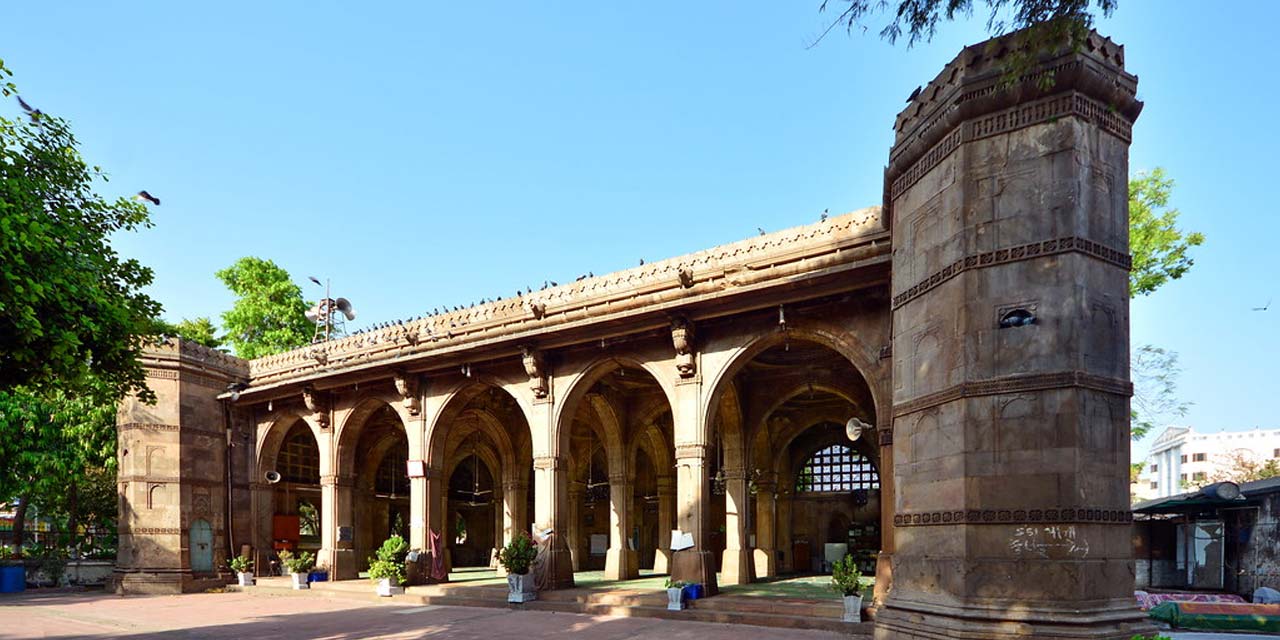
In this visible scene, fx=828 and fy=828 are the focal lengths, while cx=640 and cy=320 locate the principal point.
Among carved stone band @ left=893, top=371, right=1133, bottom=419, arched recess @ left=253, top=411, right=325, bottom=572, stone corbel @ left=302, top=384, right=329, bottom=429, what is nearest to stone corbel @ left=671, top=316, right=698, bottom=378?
carved stone band @ left=893, top=371, right=1133, bottom=419

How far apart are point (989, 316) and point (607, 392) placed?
1397 centimetres

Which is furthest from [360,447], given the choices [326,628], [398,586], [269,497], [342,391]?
[326,628]

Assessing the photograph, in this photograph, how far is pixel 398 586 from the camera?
2034cm

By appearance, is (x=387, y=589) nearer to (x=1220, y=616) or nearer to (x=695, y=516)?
(x=695, y=516)

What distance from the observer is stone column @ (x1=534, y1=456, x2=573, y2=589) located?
1900cm

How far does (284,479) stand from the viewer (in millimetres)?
27156

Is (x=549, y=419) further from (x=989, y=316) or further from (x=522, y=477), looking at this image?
(x=989, y=316)

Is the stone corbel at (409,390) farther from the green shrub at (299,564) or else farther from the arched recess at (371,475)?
the green shrub at (299,564)

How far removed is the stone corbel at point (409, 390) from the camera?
21.5 meters

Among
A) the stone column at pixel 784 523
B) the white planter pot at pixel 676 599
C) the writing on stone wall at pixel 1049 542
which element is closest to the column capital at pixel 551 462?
the white planter pot at pixel 676 599

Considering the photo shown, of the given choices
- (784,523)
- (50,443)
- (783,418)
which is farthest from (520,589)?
(50,443)

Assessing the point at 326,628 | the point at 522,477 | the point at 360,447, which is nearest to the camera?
the point at 326,628

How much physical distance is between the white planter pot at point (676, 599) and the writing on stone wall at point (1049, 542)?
7811mm

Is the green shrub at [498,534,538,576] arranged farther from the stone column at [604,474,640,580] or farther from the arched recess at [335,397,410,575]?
the arched recess at [335,397,410,575]
